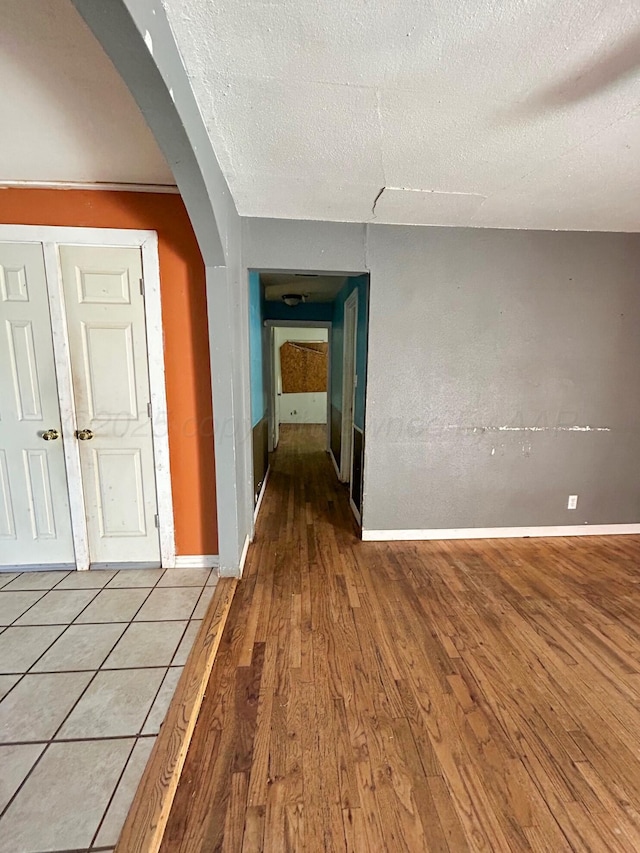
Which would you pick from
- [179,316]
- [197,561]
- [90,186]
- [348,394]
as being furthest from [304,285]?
[197,561]

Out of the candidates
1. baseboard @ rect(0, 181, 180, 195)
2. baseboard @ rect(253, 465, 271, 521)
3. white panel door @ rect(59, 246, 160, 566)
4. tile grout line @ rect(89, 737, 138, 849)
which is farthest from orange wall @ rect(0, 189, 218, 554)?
tile grout line @ rect(89, 737, 138, 849)

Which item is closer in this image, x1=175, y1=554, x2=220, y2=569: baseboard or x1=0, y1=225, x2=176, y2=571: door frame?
x1=0, y1=225, x2=176, y2=571: door frame

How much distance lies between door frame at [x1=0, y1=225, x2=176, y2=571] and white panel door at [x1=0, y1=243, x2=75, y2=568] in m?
0.05

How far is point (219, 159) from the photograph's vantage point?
1.73 m

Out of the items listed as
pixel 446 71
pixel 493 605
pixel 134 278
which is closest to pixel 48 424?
pixel 134 278

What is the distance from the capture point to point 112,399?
7.50 ft

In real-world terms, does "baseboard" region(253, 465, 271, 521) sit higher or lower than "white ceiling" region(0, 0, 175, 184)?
lower

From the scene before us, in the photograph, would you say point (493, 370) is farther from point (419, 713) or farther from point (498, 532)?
point (419, 713)

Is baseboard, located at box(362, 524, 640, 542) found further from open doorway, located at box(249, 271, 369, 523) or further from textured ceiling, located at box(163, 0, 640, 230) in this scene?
textured ceiling, located at box(163, 0, 640, 230)

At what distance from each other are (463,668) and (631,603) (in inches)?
52.9

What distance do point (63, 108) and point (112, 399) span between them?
1.44 metres

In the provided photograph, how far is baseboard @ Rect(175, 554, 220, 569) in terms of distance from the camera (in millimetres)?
2459

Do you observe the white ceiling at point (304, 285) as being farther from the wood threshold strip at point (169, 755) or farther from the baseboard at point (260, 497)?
the wood threshold strip at point (169, 755)

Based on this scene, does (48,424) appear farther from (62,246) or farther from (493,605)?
(493,605)
